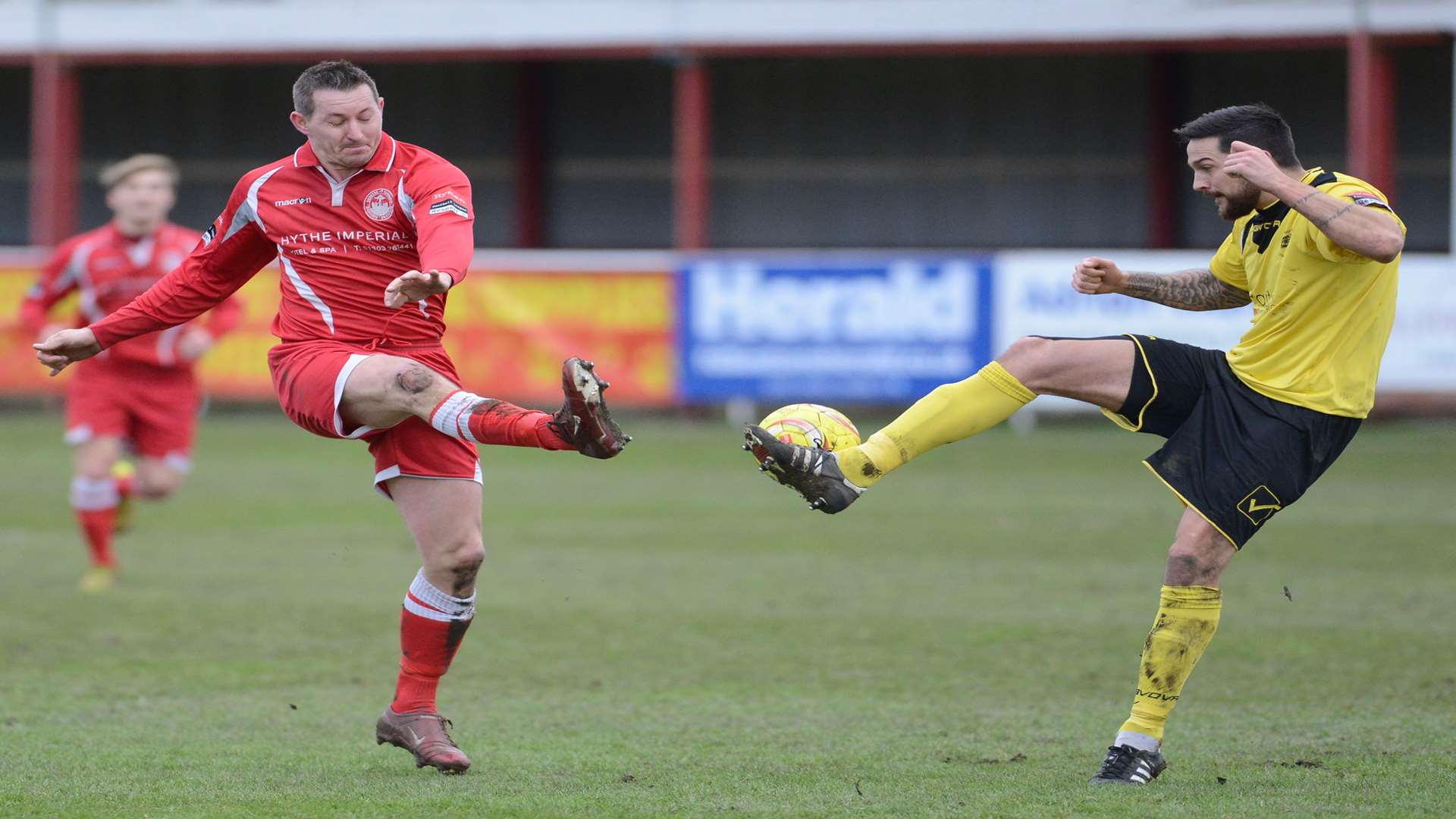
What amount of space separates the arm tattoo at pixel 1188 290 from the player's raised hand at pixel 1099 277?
39mm

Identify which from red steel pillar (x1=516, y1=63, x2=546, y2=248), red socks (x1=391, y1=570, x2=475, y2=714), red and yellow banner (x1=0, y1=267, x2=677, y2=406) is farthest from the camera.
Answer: red steel pillar (x1=516, y1=63, x2=546, y2=248)

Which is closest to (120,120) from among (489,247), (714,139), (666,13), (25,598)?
(489,247)

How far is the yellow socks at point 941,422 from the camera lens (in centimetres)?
565

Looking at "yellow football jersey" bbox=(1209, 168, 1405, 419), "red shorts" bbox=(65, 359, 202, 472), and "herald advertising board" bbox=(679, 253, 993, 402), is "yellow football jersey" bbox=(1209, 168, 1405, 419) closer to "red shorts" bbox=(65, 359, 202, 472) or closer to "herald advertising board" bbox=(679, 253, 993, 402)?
"red shorts" bbox=(65, 359, 202, 472)

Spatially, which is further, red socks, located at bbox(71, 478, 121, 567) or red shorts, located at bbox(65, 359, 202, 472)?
red shorts, located at bbox(65, 359, 202, 472)

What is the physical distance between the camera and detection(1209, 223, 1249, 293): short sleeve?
232 inches

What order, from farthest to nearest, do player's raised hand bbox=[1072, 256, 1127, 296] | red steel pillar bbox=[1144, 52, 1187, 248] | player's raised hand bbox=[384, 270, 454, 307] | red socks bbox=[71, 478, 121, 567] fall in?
red steel pillar bbox=[1144, 52, 1187, 248], red socks bbox=[71, 478, 121, 567], player's raised hand bbox=[1072, 256, 1127, 296], player's raised hand bbox=[384, 270, 454, 307]

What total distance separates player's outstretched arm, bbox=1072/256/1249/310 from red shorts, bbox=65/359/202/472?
617cm

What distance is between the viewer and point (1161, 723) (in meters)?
5.62

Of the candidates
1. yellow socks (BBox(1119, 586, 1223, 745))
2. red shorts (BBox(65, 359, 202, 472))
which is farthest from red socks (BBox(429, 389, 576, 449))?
red shorts (BBox(65, 359, 202, 472))

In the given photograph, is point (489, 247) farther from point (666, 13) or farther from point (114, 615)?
point (114, 615)

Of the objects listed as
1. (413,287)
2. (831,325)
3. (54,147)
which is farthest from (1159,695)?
(54,147)

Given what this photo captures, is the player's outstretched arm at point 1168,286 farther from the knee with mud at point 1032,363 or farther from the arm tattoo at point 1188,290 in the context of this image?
the knee with mud at point 1032,363

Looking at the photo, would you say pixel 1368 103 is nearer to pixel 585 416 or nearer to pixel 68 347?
pixel 585 416
